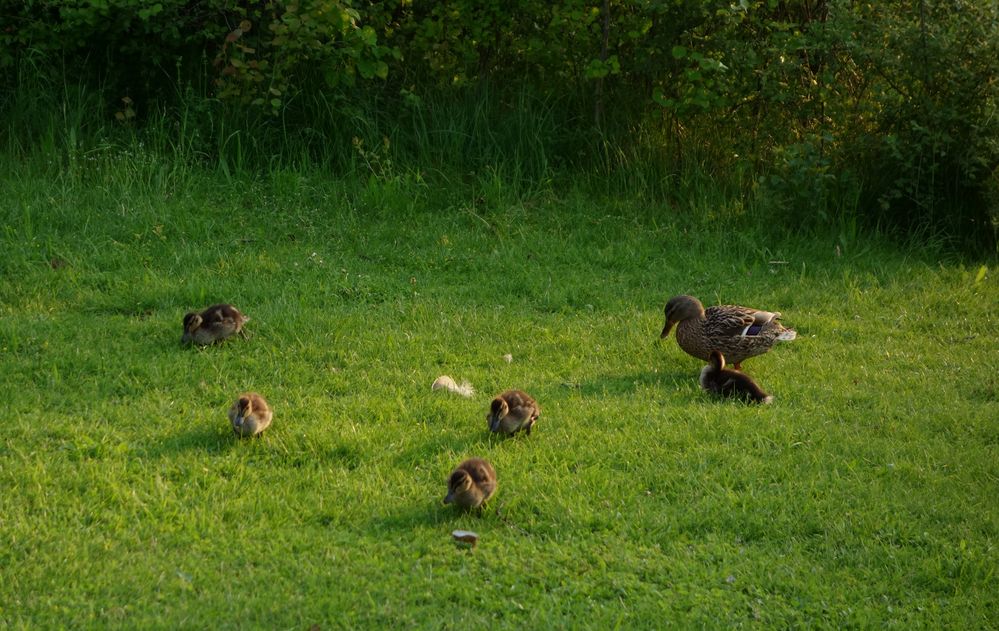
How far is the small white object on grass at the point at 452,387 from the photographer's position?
767 centimetres

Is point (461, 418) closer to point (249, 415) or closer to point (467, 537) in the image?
point (249, 415)

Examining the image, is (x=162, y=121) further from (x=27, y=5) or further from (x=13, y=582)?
(x=13, y=582)

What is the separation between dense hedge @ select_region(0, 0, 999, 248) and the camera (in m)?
11.2

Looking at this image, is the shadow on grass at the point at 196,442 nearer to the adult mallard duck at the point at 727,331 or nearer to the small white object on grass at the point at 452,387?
the small white object on grass at the point at 452,387

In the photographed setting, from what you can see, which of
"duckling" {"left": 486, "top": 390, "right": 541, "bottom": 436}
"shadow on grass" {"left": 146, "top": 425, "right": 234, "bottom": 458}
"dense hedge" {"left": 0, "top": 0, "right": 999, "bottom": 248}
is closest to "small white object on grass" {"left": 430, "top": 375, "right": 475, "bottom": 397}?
"duckling" {"left": 486, "top": 390, "right": 541, "bottom": 436}

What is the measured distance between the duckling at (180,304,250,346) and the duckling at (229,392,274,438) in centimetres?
154

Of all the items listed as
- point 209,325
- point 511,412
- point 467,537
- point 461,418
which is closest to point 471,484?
point 467,537

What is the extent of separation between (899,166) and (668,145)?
8.34 ft

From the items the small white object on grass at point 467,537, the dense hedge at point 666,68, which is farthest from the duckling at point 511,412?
the dense hedge at point 666,68

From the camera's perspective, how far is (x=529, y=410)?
6934 millimetres

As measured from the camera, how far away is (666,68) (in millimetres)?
12609

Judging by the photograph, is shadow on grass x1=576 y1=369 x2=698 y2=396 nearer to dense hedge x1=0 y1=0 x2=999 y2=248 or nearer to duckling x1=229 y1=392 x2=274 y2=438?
duckling x1=229 y1=392 x2=274 y2=438

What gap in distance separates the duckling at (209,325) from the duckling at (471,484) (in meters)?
3.01

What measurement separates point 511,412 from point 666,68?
6962 mm
